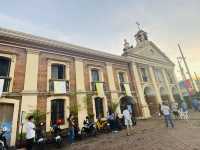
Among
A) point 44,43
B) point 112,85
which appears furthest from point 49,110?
point 112,85

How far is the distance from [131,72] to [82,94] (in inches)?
341

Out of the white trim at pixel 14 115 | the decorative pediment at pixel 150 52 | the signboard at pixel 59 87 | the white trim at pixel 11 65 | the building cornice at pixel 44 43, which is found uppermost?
the decorative pediment at pixel 150 52

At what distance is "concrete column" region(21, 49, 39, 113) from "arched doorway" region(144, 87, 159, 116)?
48.0ft

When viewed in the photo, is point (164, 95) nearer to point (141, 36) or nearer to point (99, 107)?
point (141, 36)

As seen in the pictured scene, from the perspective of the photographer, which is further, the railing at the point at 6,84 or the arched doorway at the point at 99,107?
the arched doorway at the point at 99,107

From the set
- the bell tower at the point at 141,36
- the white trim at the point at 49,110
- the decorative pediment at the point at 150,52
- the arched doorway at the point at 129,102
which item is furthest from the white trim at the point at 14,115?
the bell tower at the point at 141,36

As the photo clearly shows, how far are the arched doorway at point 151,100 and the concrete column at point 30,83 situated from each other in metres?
14.6

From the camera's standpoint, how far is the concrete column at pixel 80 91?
12.2 metres

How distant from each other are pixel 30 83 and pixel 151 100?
1584cm

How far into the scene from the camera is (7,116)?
375 inches

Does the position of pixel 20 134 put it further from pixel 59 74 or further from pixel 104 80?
pixel 104 80

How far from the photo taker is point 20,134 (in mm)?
8977

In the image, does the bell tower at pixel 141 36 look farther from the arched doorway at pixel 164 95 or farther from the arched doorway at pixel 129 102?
the arched doorway at pixel 129 102

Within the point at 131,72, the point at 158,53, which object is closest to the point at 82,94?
the point at 131,72
